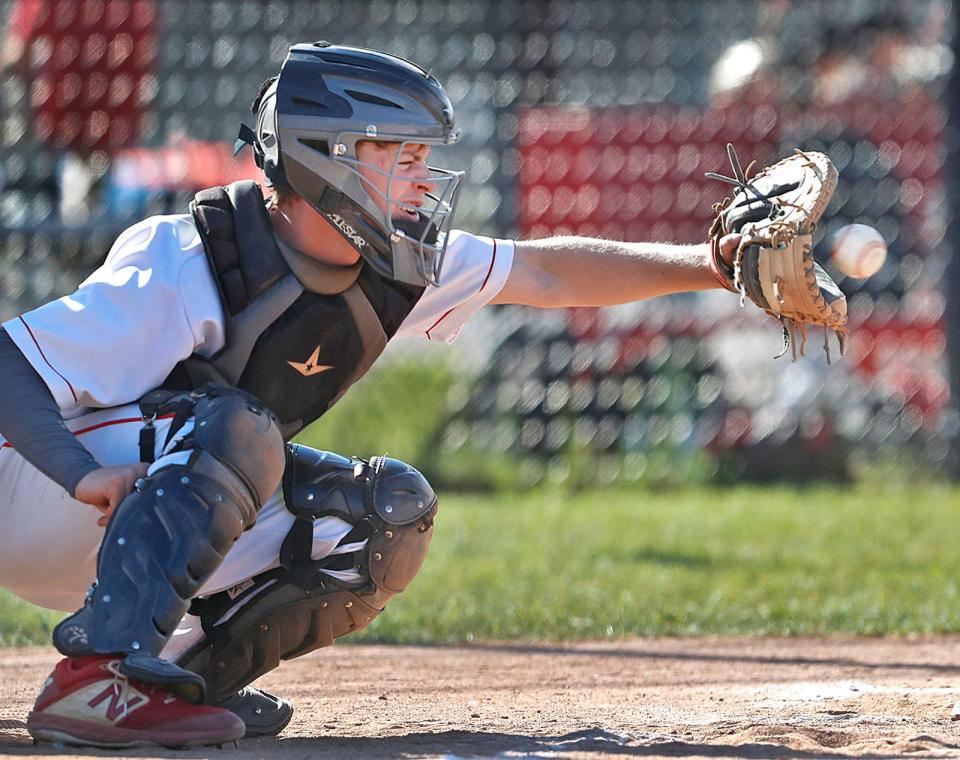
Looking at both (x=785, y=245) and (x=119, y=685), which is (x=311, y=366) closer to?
(x=119, y=685)

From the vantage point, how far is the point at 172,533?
2.63m

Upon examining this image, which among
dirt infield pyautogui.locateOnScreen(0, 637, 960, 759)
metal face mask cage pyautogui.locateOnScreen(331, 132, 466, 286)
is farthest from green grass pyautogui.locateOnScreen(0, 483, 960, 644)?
metal face mask cage pyautogui.locateOnScreen(331, 132, 466, 286)

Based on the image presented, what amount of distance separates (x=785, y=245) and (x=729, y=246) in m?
0.20

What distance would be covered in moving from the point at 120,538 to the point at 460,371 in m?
5.76

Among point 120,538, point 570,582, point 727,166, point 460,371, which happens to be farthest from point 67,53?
point 120,538

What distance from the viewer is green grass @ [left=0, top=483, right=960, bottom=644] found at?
16.4 feet

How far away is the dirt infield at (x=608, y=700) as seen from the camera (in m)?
2.88

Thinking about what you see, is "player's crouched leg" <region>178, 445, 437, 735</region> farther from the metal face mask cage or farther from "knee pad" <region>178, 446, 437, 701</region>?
the metal face mask cage

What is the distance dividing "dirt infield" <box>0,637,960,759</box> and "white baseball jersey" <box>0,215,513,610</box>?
37 cm

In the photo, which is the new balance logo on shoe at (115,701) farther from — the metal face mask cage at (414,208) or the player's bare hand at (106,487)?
the metal face mask cage at (414,208)

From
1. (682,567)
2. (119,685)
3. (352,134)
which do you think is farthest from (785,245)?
(682,567)

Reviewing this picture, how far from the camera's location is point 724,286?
3.43 meters

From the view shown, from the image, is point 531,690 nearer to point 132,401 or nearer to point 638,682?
point 638,682

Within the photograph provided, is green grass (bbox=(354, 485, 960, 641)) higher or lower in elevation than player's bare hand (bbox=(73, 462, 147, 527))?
lower
